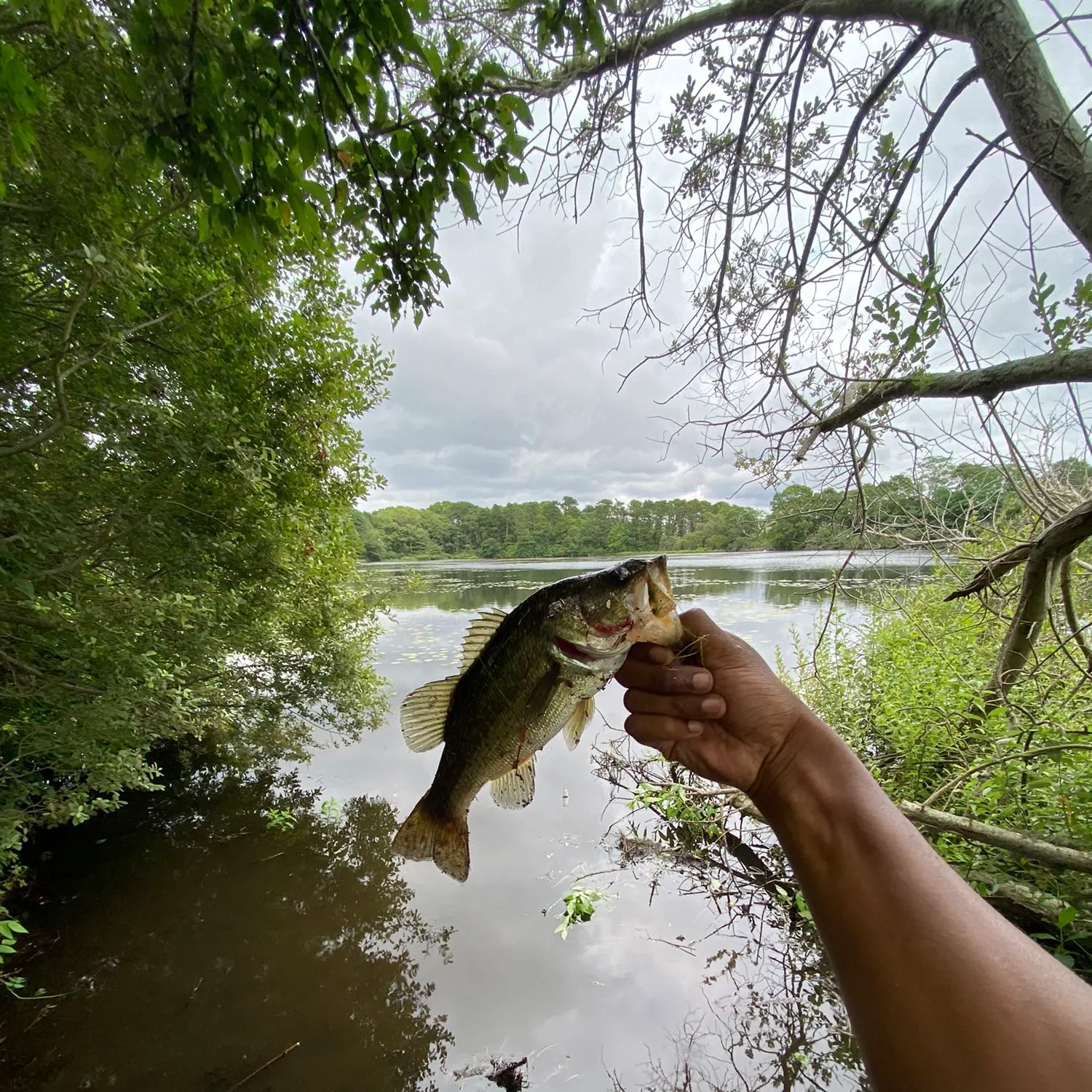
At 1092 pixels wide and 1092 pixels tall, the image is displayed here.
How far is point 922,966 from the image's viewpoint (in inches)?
45.5

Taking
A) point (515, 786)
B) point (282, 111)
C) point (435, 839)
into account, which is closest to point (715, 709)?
point (515, 786)

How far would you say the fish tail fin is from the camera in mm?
2203

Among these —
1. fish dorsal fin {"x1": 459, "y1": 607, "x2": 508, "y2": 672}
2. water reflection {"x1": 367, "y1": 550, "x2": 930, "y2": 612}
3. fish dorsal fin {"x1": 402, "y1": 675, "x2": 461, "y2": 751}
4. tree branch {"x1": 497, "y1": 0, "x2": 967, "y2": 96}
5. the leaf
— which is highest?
tree branch {"x1": 497, "y1": 0, "x2": 967, "y2": 96}

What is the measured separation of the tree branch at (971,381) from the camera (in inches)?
104

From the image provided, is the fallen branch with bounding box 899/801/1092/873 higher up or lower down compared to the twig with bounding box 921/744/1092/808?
lower down

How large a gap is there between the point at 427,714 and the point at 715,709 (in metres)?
1.29


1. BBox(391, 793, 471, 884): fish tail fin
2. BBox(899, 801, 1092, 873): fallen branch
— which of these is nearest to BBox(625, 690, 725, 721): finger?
BBox(391, 793, 471, 884): fish tail fin

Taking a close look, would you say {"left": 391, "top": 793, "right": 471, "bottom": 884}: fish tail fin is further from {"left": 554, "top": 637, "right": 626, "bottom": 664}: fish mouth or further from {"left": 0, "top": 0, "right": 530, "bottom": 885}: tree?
{"left": 0, "top": 0, "right": 530, "bottom": 885}: tree

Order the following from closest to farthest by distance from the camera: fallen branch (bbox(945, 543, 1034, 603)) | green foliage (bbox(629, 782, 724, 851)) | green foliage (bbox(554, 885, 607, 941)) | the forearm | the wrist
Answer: the forearm < the wrist < fallen branch (bbox(945, 543, 1034, 603)) < green foliage (bbox(554, 885, 607, 941)) < green foliage (bbox(629, 782, 724, 851))

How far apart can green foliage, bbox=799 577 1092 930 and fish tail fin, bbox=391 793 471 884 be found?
3057mm

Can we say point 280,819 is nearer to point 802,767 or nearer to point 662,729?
point 662,729

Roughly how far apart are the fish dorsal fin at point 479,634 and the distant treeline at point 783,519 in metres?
3.09

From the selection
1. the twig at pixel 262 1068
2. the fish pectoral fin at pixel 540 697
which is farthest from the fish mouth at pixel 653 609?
the twig at pixel 262 1068

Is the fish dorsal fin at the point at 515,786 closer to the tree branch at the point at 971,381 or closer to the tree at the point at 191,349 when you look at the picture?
the tree at the point at 191,349
